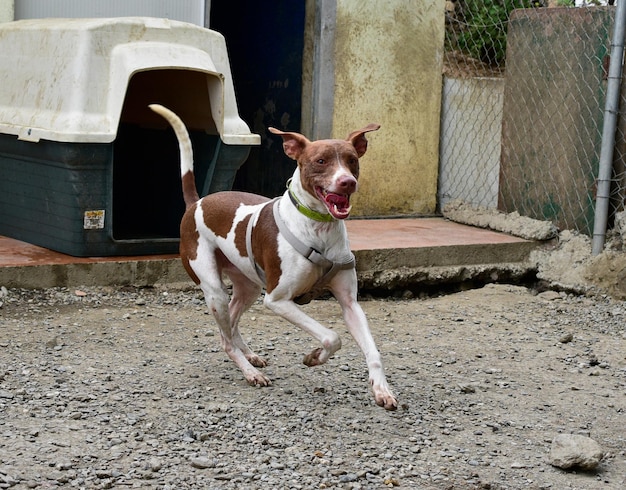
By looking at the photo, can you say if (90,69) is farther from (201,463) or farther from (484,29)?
(484,29)

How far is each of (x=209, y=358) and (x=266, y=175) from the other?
416cm

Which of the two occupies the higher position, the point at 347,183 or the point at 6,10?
the point at 6,10

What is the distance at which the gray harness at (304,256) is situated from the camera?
169 inches

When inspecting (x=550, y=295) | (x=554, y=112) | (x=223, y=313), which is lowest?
(x=550, y=295)

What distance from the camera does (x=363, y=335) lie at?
4316 mm

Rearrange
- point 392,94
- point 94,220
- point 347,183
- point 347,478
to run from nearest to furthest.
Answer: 1. point 347,478
2. point 347,183
3. point 94,220
4. point 392,94

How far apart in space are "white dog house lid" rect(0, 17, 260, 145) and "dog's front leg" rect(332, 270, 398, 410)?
225 cm

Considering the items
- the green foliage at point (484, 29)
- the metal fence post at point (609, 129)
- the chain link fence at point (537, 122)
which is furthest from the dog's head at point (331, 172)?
the green foliage at point (484, 29)

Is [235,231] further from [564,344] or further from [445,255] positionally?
[445,255]

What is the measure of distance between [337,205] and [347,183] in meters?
0.12

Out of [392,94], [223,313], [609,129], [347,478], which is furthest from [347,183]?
[392,94]

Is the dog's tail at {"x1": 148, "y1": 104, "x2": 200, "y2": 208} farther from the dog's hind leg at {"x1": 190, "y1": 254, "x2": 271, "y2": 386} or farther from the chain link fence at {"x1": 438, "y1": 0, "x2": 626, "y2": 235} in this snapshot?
the chain link fence at {"x1": 438, "y1": 0, "x2": 626, "y2": 235}

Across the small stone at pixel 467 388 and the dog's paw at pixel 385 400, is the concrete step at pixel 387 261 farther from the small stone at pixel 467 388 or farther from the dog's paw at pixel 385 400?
the dog's paw at pixel 385 400

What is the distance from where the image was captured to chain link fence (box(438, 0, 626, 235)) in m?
7.46
